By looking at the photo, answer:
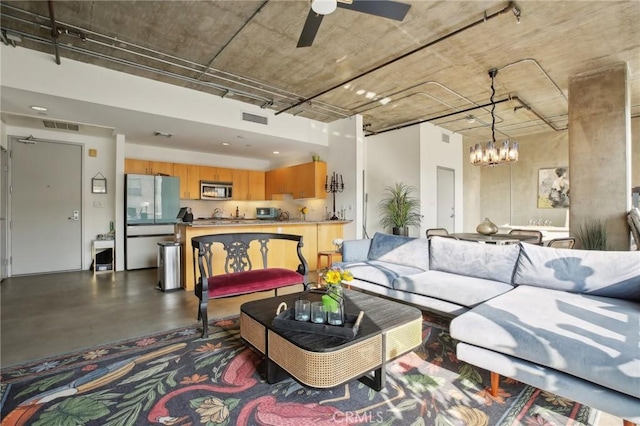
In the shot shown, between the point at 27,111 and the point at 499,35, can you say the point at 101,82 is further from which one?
the point at 499,35

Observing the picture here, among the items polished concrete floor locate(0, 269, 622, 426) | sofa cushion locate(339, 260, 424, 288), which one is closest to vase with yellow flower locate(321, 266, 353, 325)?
sofa cushion locate(339, 260, 424, 288)

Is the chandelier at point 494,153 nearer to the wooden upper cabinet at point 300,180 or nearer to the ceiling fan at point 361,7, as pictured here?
the ceiling fan at point 361,7

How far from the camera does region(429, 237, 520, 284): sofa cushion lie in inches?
115

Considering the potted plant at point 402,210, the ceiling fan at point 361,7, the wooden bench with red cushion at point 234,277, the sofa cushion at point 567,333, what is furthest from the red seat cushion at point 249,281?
the potted plant at point 402,210

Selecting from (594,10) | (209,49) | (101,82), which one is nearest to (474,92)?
(594,10)

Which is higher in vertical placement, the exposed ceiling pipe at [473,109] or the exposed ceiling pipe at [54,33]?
the exposed ceiling pipe at [473,109]

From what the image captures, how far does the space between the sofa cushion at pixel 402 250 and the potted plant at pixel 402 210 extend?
2.58 m

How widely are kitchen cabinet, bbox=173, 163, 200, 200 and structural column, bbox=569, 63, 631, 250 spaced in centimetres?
719

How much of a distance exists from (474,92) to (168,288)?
5.79m

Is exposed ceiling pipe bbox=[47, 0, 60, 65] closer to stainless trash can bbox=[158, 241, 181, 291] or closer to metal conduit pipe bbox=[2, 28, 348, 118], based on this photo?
metal conduit pipe bbox=[2, 28, 348, 118]

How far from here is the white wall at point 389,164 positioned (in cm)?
672

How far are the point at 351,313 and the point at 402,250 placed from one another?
70.7 inches

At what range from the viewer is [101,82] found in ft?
13.2

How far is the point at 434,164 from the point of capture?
7047 mm
